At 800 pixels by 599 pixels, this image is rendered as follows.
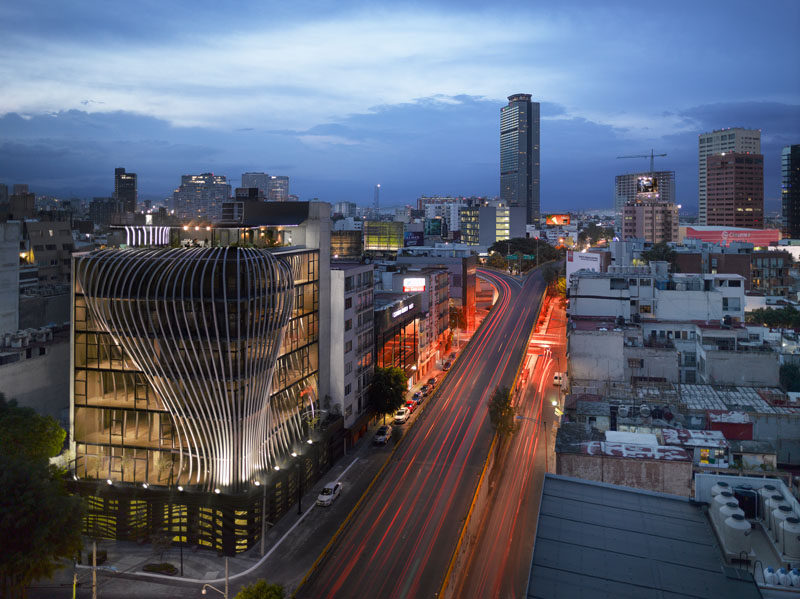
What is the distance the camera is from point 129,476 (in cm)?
4328

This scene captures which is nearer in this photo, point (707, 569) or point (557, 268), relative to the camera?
point (707, 569)

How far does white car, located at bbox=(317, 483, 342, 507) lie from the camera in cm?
4708

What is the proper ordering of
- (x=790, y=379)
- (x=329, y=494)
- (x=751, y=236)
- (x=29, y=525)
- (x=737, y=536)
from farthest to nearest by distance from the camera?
(x=751, y=236) → (x=790, y=379) → (x=329, y=494) → (x=29, y=525) → (x=737, y=536)

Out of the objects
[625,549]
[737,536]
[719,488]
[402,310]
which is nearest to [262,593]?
[625,549]

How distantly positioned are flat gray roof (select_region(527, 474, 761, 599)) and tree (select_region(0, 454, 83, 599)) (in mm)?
22778

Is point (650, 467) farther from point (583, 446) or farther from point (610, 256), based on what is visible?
point (610, 256)

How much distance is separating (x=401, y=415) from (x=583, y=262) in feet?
238

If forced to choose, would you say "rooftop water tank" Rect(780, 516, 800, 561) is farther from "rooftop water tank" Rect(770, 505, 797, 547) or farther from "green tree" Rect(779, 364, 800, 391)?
"green tree" Rect(779, 364, 800, 391)

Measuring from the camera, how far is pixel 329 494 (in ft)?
156

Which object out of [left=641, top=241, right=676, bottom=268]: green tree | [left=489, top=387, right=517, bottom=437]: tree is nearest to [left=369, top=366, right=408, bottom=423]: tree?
[left=489, top=387, right=517, bottom=437]: tree

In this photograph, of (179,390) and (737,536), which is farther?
(179,390)

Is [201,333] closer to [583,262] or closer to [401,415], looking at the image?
[401,415]

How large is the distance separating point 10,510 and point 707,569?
3103 centimetres

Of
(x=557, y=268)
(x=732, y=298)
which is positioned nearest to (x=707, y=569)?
(x=732, y=298)
